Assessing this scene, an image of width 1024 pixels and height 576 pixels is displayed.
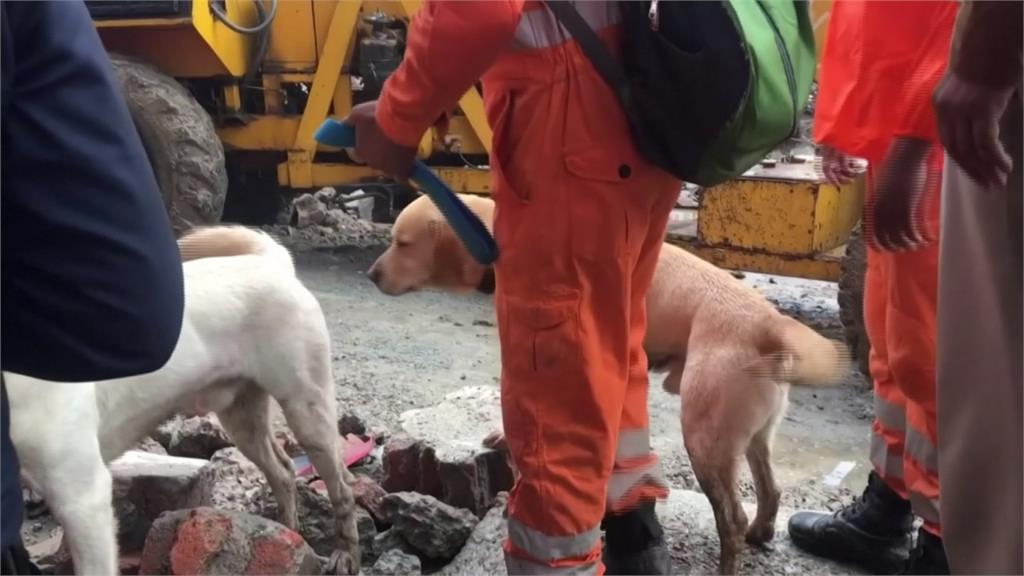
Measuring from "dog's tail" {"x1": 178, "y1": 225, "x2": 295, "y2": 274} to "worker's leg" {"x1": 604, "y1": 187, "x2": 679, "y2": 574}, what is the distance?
37.7 inches

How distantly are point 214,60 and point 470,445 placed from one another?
3.35m

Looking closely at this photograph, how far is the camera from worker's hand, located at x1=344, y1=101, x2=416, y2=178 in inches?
70.4

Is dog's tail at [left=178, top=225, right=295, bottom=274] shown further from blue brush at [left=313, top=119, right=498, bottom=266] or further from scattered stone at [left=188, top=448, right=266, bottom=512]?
blue brush at [left=313, top=119, right=498, bottom=266]

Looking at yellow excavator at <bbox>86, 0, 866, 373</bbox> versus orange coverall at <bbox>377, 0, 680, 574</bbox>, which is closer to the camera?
orange coverall at <bbox>377, 0, 680, 574</bbox>

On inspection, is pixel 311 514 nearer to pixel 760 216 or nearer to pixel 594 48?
pixel 594 48

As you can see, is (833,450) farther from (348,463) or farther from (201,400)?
(201,400)

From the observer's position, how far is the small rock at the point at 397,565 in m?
2.48

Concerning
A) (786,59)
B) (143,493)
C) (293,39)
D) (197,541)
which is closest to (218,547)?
(197,541)

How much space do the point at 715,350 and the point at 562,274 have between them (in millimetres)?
719

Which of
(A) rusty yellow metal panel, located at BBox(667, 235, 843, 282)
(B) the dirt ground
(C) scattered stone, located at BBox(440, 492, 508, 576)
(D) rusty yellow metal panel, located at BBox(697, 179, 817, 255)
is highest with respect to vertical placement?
(D) rusty yellow metal panel, located at BBox(697, 179, 817, 255)

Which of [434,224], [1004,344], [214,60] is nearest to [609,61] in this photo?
[1004,344]

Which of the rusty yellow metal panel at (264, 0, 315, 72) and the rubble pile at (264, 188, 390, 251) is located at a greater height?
the rusty yellow metal panel at (264, 0, 315, 72)

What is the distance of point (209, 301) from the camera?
2297 millimetres

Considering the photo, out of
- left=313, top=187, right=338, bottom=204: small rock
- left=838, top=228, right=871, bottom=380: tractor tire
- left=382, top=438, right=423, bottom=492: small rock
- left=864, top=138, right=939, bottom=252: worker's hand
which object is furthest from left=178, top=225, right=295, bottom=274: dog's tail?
left=313, top=187, right=338, bottom=204: small rock
